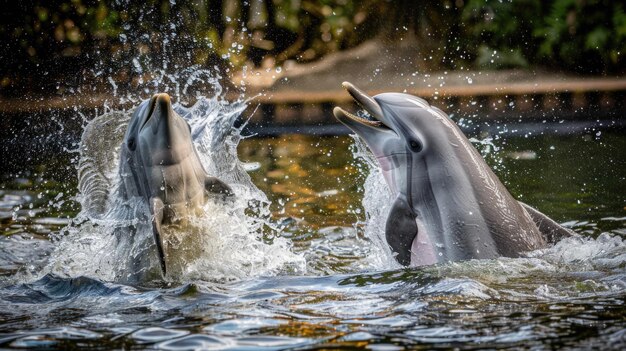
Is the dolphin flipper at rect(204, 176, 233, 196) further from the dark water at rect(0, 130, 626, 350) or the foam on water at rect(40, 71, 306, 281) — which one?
the dark water at rect(0, 130, 626, 350)

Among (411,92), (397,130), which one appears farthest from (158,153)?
(411,92)

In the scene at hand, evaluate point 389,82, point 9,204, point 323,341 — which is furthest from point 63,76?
point 323,341

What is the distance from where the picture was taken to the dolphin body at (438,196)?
20.4ft

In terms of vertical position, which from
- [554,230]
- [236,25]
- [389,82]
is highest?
[236,25]

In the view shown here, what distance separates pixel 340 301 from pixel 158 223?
1336 millimetres

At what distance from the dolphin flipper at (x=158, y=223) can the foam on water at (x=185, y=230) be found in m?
0.22

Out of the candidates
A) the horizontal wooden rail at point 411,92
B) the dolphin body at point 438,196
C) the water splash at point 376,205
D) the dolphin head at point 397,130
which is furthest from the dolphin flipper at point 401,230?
the horizontal wooden rail at point 411,92

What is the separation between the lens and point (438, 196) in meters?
6.30

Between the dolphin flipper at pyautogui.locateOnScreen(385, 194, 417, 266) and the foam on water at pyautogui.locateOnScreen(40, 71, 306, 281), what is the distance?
0.75 metres

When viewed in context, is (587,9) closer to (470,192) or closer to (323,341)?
(470,192)

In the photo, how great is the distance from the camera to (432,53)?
19.6 m

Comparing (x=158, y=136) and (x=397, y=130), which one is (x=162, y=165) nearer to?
(x=158, y=136)

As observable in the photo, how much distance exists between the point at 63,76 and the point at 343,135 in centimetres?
666

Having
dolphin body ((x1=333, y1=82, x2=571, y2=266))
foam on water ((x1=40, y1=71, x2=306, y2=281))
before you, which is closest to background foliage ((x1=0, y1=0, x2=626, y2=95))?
foam on water ((x1=40, y1=71, x2=306, y2=281))
